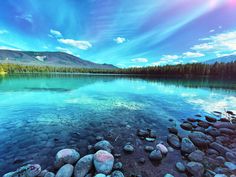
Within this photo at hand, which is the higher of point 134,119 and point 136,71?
point 136,71

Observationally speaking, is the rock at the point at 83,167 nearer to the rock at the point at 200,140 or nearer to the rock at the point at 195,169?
the rock at the point at 195,169

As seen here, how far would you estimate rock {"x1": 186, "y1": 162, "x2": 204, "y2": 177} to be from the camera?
5.61m

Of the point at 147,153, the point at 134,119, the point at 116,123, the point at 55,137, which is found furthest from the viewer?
the point at 134,119

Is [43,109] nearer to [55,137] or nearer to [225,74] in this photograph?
[55,137]

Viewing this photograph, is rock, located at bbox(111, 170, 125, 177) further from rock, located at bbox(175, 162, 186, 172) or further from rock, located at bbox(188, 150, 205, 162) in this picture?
rock, located at bbox(188, 150, 205, 162)

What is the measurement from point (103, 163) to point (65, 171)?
1.68m

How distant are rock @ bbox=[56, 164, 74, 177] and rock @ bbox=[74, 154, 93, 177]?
0.21 meters

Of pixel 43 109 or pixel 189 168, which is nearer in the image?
pixel 189 168

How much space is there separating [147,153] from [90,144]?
3.66 meters

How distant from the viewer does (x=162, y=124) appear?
37.5ft

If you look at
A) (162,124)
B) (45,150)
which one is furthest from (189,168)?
(45,150)

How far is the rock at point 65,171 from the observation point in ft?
17.0

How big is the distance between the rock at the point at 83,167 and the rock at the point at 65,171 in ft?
0.69

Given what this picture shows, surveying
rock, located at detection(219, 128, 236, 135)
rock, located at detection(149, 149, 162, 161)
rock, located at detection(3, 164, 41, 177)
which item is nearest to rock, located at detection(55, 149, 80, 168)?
rock, located at detection(3, 164, 41, 177)
